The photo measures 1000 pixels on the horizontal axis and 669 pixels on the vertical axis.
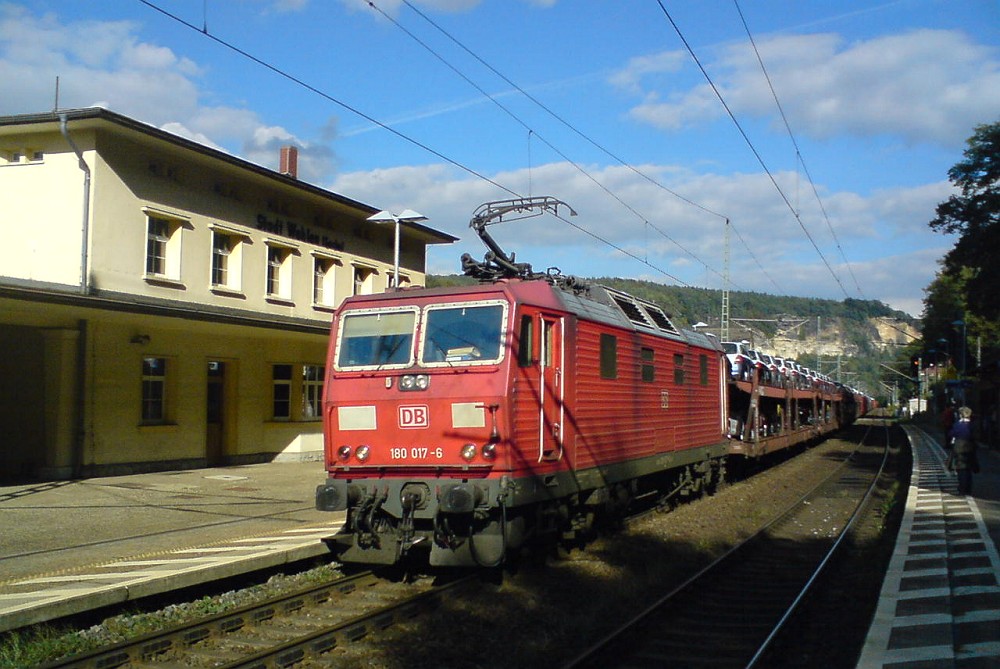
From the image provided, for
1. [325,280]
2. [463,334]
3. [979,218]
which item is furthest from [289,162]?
[979,218]

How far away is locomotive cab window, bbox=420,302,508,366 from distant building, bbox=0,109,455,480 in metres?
7.32

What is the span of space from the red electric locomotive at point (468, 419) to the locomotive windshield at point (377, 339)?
0.05 feet

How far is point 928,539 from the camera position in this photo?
11.2m

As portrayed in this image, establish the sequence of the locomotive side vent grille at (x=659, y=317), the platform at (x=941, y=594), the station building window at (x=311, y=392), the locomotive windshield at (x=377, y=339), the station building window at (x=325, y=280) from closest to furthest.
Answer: the platform at (x=941, y=594)
the locomotive windshield at (x=377, y=339)
the locomotive side vent grille at (x=659, y=317)
the station building window at (x=311, y=392)
the station building window at (x=325, y=280)

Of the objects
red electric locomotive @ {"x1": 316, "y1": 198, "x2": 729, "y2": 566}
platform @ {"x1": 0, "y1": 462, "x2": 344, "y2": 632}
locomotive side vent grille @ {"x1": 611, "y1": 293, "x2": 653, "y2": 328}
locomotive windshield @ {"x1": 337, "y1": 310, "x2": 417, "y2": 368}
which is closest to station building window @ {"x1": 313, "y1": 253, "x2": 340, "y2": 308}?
platform @ {"x1": 0, "y1": 462, "x2": 344, "y2": 632}

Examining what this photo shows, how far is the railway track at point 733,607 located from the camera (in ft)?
23.0

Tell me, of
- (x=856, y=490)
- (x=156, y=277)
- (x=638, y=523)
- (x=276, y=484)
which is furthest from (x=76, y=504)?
(x=856, y=490)

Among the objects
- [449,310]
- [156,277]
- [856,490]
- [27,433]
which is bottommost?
[856,490]

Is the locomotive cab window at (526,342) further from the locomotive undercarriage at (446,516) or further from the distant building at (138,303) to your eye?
the distant building at (138,303)

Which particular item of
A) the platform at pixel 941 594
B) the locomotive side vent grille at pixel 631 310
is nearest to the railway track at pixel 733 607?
the platform at pixel 941 594

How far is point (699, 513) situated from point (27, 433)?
13114 mm

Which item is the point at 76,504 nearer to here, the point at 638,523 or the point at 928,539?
the point at 638,523

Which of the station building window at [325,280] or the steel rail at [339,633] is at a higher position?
the station building window at [325,280]

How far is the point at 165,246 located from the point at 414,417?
494 inches
